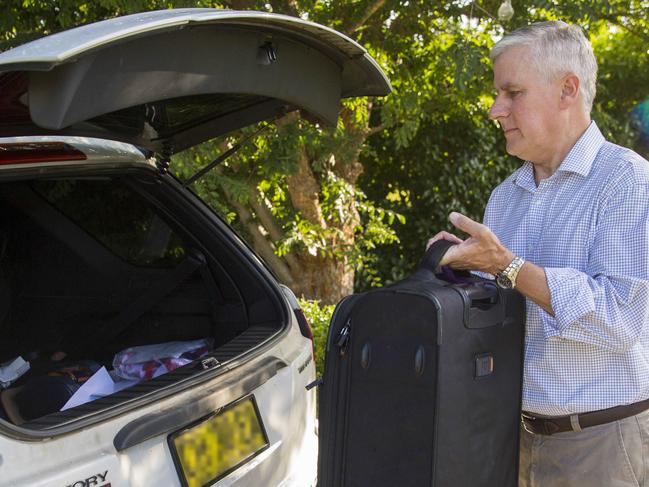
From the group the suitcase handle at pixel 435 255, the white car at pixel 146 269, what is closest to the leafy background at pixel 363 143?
the white car at pixel 146 269

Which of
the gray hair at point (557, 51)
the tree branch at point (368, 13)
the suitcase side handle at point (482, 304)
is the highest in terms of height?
the tree branch at point (368, 13)

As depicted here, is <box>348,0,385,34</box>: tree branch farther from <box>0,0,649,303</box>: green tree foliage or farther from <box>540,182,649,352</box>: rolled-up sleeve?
<box>540,182,649,352</box>: rolled-up sleeve

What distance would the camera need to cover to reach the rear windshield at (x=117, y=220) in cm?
331

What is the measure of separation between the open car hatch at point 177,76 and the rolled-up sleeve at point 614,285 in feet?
2.80

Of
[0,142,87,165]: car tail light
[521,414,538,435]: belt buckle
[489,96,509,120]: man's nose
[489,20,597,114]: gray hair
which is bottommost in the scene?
[521,414,538,435]: belt buckle

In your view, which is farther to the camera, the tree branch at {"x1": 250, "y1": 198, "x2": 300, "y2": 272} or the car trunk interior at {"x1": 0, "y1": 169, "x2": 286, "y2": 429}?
the tree branch at {"x1": 250, "y1": 198, "x2": 300, "y2": 272}

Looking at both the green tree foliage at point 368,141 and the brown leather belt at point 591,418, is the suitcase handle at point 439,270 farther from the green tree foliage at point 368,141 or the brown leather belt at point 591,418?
the green tree foliage at point 368,141

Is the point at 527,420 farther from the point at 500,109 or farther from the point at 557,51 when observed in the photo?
the point at 557,51

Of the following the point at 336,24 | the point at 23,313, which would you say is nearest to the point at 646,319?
the point at 23,313

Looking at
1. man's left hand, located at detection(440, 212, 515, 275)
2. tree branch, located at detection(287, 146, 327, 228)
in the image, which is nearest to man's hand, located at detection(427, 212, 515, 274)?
man's left hand, located at detection(440, 212, 515, 275)

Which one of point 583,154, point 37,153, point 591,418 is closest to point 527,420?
point 591,418

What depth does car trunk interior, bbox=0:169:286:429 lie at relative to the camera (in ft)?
9.79

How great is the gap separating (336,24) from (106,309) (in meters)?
3.00

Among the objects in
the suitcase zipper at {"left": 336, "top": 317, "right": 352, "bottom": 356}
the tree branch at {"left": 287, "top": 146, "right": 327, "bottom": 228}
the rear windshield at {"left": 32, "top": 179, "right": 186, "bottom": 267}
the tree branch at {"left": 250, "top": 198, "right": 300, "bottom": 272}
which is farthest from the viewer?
the tree branch at {"left": 250, "top": 198, "right": 300, "bottom": 272}
